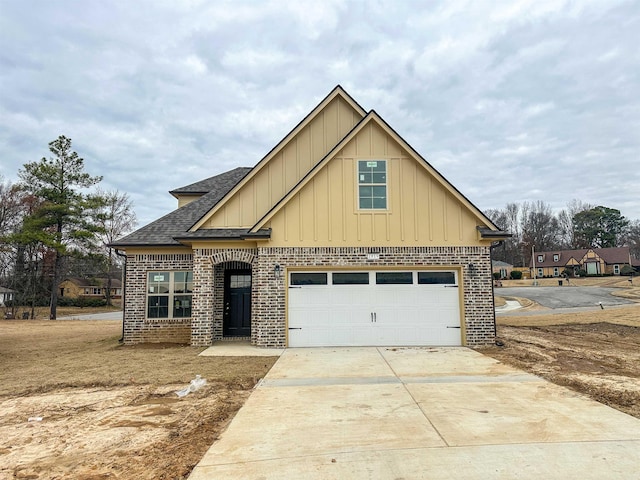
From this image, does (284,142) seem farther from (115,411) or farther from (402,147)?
(115,411)

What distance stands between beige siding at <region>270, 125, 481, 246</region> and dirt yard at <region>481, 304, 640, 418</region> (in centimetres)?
354

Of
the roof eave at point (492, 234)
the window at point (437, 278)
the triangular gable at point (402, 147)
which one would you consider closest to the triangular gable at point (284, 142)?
the triangular gable at point (402, 147)

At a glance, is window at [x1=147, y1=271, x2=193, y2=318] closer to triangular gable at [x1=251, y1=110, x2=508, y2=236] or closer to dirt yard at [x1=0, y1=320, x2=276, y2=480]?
dirt yard at [x1=0, y1=320, x2=276, y2=480]

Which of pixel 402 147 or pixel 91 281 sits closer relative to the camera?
pixel 402 147

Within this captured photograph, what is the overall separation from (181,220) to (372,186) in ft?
23.4

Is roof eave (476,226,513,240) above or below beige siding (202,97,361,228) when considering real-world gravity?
below

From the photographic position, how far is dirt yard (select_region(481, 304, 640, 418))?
6.80 meters

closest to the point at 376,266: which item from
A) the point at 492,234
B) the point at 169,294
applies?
the point at 492,234

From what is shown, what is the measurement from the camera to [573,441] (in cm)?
455

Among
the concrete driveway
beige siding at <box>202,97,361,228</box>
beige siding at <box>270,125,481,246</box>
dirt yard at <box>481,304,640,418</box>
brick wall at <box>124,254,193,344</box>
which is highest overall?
beige siding at <box>202,97,361,228</box>

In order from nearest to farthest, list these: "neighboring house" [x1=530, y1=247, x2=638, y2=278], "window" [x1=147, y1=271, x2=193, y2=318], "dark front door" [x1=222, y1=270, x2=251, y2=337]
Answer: "window" [x1=147, y1=271, x2=193, y2=318]
"dark front door" [x1=222, y1=270, x2=251, y2=337]
"neighboring house" [x1=530, y1=247, x2=638, y2=278]

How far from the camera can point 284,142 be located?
13.0 meters

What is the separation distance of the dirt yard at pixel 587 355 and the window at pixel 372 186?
5.07 metres

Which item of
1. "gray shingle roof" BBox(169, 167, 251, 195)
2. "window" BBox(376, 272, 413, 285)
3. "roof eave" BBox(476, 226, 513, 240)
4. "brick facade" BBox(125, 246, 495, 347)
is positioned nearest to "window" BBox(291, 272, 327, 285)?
"brick facade" BBox(125, 246, 495, 347)
